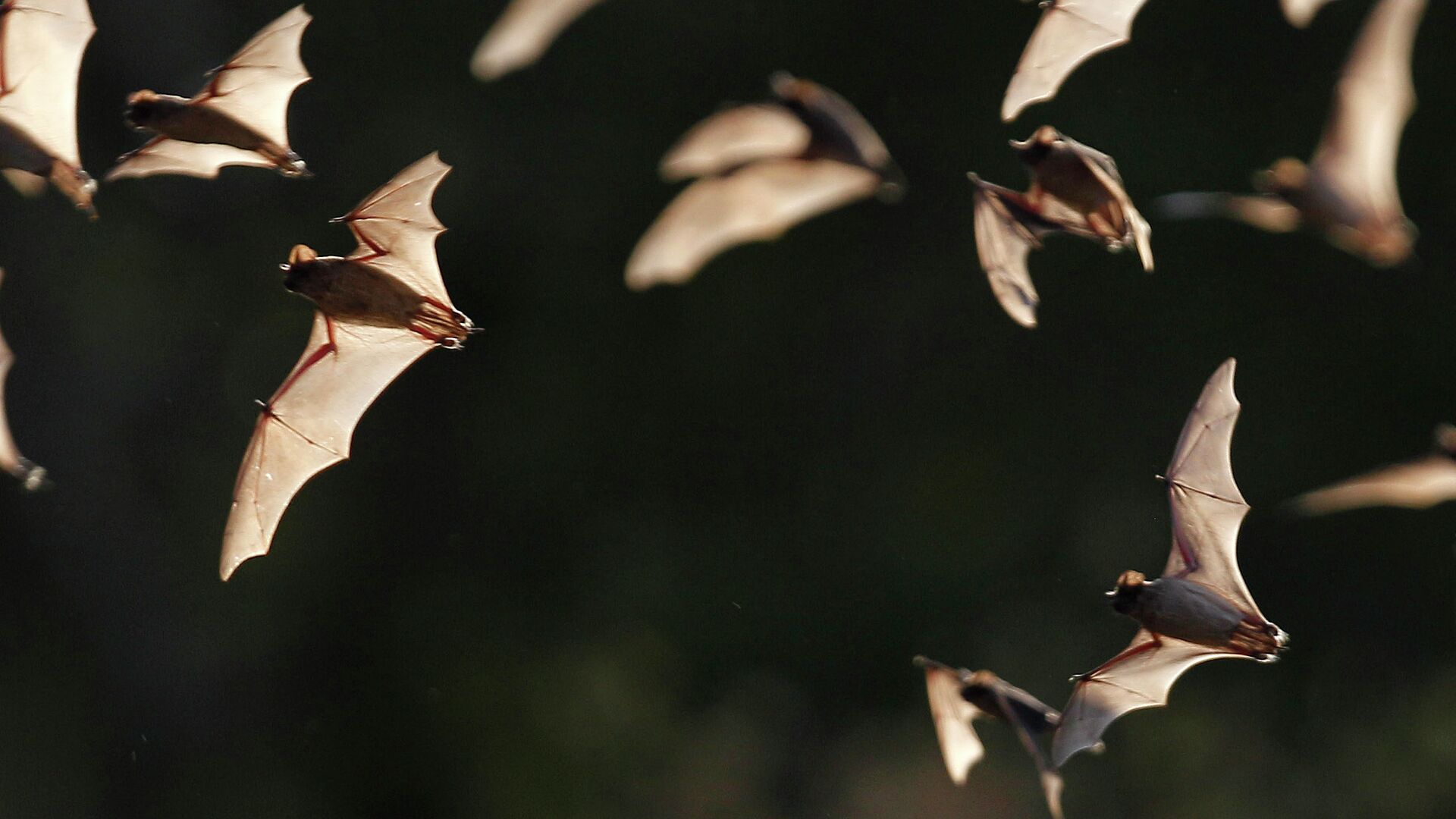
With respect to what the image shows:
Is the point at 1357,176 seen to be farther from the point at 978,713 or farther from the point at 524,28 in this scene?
the point at 524,28

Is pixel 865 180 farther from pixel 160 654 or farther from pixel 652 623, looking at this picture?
pixel 160 654

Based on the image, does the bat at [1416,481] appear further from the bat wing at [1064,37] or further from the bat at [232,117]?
the bat at [232,117]

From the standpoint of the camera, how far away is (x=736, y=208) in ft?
6.38

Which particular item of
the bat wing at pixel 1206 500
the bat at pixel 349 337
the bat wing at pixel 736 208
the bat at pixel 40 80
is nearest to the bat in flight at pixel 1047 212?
the bat wing at pixel 1206 500

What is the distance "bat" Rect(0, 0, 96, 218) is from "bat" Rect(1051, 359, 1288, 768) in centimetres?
111

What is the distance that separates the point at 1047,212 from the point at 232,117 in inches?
34.6

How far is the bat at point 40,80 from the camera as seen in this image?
1251mm

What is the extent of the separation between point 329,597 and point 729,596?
1545 millimetres

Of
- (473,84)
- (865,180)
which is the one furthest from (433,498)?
(865,180)

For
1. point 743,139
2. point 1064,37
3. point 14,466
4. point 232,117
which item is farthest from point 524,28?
point 14,466

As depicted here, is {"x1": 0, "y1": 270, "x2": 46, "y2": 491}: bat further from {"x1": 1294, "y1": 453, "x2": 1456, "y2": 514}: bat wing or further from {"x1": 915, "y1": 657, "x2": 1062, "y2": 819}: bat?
{"x1": 1294, "y1": 453, "x2": 1456, "y2": 514}: bat wing

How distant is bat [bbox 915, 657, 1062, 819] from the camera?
1.31m


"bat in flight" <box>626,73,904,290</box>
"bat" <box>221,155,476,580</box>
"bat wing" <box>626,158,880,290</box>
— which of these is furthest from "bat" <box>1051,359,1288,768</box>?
"bat" <box>221,155,476,580</box>

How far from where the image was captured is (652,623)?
4.57m
